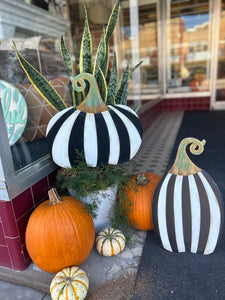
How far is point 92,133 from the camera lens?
117cm

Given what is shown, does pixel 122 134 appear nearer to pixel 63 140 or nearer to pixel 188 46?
pixel 63 140

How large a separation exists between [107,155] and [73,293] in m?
0.63

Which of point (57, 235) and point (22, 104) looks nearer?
point (57, 235)

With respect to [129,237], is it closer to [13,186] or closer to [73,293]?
[73,293]

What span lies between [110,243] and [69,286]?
0.32m

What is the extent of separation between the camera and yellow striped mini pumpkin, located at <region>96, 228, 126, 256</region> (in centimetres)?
123

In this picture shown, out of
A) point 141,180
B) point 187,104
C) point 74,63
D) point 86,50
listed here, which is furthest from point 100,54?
point 187,104

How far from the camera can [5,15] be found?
6.14 feet

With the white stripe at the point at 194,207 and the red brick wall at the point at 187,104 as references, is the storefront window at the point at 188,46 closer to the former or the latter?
the red brick wall at the point at 187,104

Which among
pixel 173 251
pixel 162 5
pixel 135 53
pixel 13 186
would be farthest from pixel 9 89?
pixel 162 5

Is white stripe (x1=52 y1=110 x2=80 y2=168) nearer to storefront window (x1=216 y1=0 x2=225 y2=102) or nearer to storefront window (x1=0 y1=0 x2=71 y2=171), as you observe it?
storefront window (x1=0 y1=0 x2=71 y2=171)

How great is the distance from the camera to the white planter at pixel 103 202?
130 cm

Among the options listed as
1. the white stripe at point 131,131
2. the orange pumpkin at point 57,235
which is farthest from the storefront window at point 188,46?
the orange pumpkin at point 57,235

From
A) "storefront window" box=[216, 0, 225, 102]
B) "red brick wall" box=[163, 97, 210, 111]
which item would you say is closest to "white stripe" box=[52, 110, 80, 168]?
"red brick wall" box=[163, 97, 210, 111]
